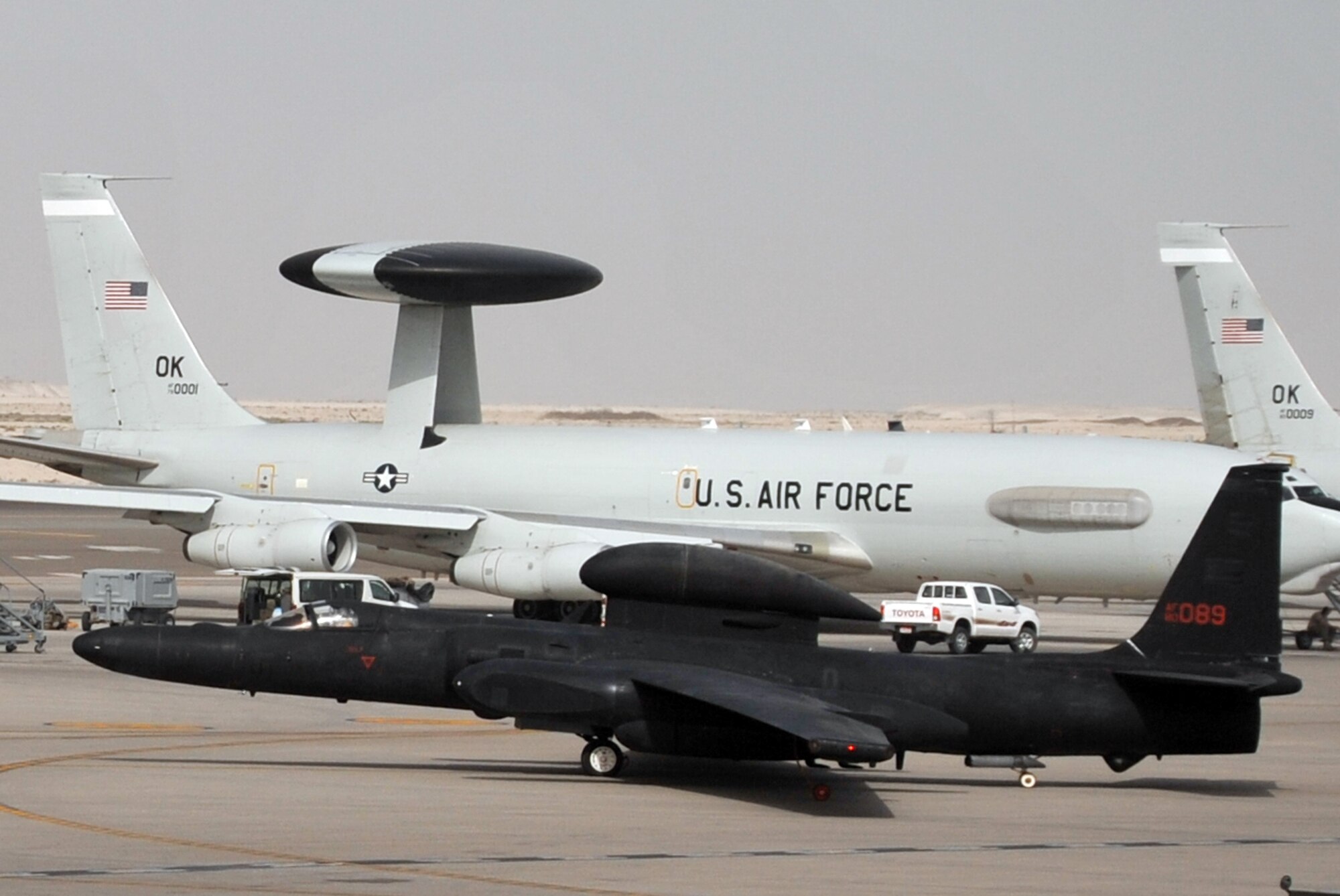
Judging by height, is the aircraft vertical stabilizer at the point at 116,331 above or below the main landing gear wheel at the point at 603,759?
above

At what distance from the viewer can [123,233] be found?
54188 mm

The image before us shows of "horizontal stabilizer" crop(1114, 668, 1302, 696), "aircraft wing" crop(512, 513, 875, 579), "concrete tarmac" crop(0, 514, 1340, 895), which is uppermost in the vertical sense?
"aircraft wing" crop(512, 513, 875, 579)

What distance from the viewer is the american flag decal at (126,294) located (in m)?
53.9

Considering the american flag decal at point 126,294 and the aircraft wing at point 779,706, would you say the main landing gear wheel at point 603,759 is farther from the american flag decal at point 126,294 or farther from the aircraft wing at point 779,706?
the american flag decal at point 126,294

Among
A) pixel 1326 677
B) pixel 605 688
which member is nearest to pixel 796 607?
pixel 605 688

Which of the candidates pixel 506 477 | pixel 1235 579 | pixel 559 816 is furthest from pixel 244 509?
pixel 1235 579

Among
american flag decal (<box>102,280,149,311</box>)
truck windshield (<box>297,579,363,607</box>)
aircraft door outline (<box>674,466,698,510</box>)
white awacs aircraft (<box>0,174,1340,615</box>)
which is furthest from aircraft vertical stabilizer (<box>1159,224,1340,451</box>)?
american flag decal (<box>102,280,149,311</box>)

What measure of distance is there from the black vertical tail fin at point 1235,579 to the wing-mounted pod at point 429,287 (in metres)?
31.4

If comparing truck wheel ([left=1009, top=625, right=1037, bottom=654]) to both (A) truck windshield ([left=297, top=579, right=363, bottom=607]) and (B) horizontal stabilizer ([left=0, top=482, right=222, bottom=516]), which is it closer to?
(A) truck windshield ([left=297, top=579, right=363, bottom=607])

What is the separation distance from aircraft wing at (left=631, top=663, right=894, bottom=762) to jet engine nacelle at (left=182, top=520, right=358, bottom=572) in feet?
72.9

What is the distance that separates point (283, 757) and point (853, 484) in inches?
901

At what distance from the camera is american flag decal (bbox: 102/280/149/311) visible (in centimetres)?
A: 5388

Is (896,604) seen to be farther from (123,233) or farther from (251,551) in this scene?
(123,233)

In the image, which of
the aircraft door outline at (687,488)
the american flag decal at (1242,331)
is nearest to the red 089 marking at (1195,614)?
the aircraft door outline at (687,488)
